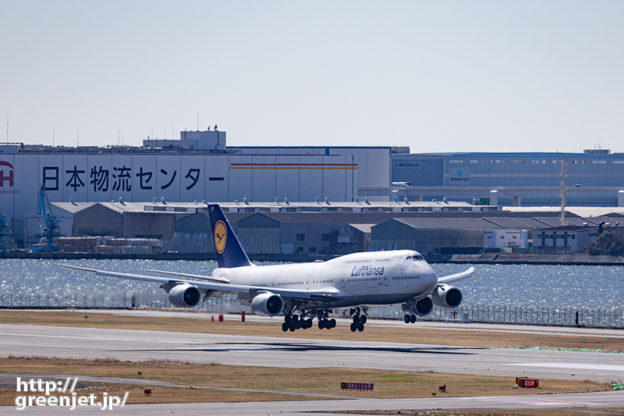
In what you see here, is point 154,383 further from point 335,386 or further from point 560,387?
point 560,387

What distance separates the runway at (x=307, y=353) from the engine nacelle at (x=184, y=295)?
2766 mm

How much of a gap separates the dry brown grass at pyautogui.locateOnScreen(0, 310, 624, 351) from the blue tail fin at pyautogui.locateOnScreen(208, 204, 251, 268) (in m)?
5.49

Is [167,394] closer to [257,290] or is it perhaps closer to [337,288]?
[337,288]

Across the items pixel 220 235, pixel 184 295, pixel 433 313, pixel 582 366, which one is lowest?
pixel 433 313

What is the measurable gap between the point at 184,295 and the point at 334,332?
1630 cm

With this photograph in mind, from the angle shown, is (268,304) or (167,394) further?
(268,304)

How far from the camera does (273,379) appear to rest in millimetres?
62875

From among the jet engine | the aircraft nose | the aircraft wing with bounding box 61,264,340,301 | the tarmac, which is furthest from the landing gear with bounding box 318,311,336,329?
the aircraft nose

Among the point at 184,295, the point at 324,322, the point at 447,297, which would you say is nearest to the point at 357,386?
the point at 447,297

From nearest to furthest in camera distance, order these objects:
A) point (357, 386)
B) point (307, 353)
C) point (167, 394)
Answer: point (167, 394), point (357, 386), point (307, 353)

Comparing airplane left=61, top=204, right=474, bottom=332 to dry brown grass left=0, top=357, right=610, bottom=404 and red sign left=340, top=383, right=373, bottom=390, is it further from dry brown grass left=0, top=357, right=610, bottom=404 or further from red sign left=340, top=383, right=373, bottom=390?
red sign left=340, top=383, right=373, bottom=390

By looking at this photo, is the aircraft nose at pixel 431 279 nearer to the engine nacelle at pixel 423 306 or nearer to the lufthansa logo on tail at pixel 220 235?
the engine nacelle at pixel 423 306

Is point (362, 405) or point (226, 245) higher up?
point (226, 245)

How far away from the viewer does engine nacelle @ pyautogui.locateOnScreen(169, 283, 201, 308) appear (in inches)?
3450
